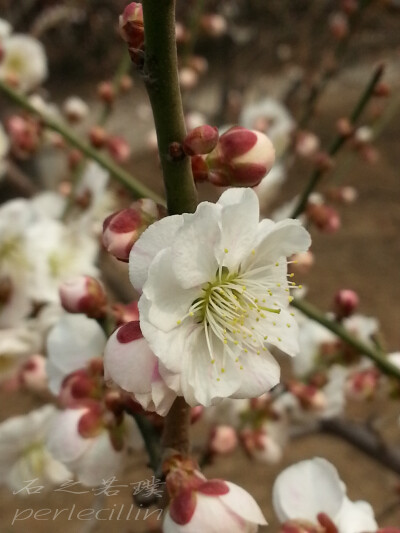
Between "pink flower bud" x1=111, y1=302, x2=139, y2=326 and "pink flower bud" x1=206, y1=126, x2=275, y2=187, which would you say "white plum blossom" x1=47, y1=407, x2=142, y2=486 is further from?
"pink flower bud" x1=206, y1=126, x2=275, y2=187

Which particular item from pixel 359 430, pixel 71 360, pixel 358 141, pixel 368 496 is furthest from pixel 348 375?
pixel 368 496

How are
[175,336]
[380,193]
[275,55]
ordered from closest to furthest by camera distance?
[175,336] → [275,55] → [380,193]

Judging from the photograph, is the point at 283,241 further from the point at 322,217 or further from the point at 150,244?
the point at 322,217

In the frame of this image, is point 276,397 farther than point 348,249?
No

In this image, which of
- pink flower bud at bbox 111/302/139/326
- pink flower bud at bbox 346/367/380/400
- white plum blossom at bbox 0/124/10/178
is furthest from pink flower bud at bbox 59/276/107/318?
white plum blossom at bbox 0/124/10/178

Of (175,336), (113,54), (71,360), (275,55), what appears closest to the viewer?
(175,336)

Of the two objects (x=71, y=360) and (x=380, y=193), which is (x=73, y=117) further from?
(x=380, y=193)

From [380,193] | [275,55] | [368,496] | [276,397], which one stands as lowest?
[368,496]

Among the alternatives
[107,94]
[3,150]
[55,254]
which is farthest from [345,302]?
[3,150]
